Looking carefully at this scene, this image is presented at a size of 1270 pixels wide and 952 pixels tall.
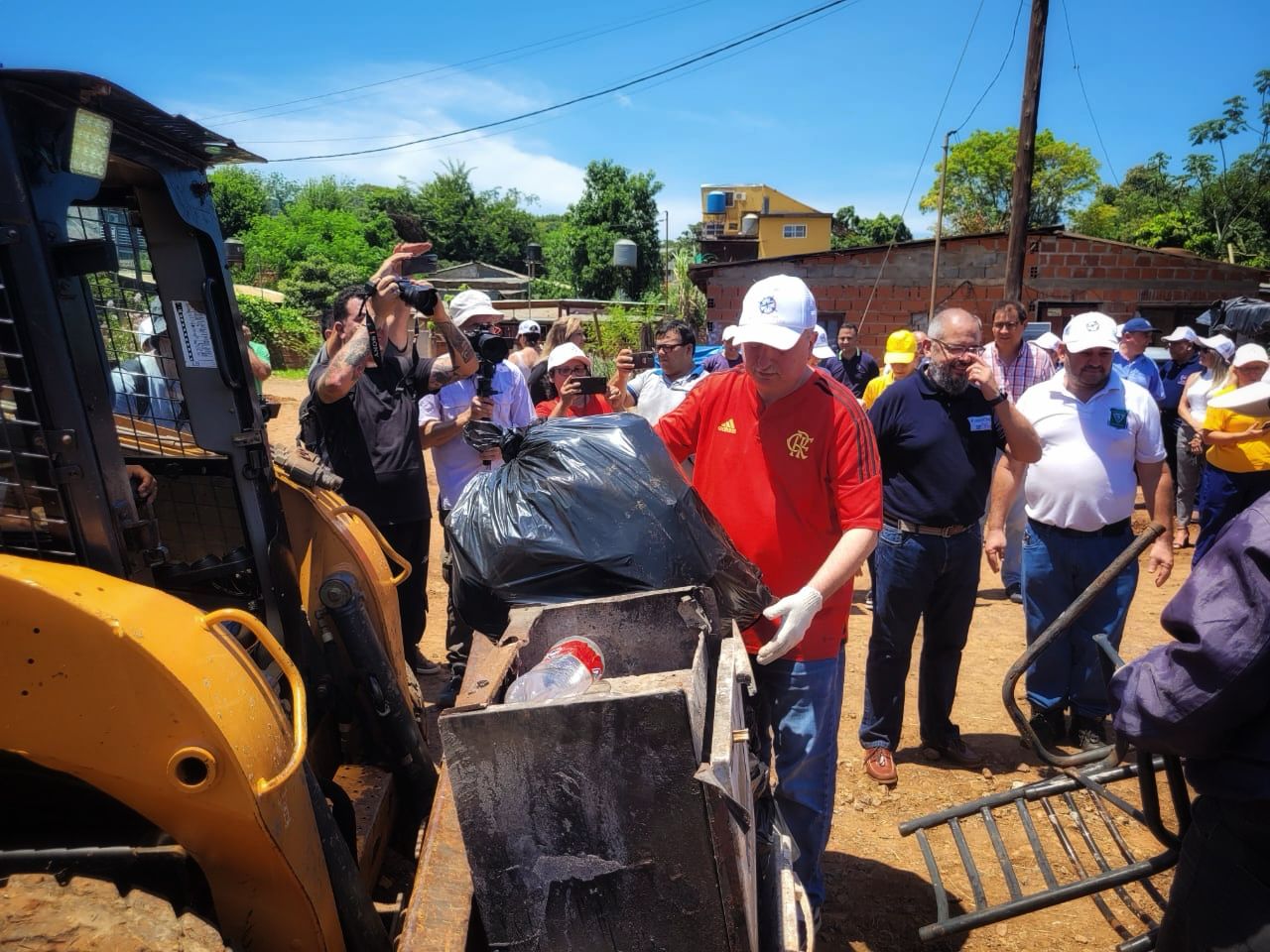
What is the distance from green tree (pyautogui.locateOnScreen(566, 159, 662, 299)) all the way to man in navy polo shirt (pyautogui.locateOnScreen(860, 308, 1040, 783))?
3615cm

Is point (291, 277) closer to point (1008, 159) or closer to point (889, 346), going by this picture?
point (889, 346)

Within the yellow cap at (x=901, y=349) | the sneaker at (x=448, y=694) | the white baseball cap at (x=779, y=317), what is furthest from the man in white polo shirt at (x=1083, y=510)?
the sneaker at (x=448, y=694)

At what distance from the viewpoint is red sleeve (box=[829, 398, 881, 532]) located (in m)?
2.50

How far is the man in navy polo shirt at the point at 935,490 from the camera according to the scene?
363cm

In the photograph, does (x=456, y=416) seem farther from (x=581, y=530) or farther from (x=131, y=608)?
(x=131, y=608)

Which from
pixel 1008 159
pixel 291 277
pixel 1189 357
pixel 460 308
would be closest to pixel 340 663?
pixel 460 308

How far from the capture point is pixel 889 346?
674cm

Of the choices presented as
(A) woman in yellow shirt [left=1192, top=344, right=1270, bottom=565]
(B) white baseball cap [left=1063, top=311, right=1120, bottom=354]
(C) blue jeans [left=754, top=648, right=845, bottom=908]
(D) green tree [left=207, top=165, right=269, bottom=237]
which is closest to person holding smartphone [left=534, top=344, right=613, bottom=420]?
(C) blue jeans [left=754, top=648, right=845, bottom=908]

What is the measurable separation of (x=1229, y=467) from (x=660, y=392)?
361 centimetres

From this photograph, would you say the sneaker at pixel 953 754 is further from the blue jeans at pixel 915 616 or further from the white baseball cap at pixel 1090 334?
the white baseball cap at pixel 1090 334

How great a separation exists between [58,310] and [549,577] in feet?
3.87

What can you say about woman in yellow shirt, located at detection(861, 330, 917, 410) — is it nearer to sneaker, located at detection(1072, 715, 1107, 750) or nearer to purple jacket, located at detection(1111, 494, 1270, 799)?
sneaker, located at detection(1072, 715, 1107, 750)

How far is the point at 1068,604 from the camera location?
161 inches

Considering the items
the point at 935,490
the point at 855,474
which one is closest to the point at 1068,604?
the point at 935,490
